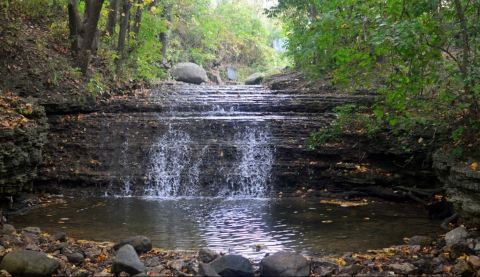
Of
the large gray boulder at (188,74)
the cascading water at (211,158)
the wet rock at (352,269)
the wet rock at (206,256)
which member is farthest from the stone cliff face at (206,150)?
the large gray boulder at (188,74)

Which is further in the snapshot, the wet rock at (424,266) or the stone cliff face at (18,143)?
the stone cliff face at (18,143)

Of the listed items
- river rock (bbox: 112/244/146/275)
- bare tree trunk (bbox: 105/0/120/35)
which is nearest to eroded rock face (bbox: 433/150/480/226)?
river rock (bbox: 112/244/146/275)

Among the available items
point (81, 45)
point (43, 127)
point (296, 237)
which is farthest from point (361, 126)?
point (81, 45)

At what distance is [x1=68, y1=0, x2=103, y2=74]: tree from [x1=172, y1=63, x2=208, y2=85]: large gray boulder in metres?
15.5

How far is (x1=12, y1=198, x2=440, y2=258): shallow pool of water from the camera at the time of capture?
7141 mm

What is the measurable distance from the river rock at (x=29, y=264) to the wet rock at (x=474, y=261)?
4.84 meters

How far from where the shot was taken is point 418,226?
26.9ft

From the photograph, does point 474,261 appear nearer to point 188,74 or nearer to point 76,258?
point 76,258

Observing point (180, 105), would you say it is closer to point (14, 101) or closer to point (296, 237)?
point (14, 101)

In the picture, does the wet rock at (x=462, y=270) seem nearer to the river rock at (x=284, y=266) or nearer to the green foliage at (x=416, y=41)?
the river rock at (x=284, y=266)

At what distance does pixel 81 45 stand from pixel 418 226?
11180mm

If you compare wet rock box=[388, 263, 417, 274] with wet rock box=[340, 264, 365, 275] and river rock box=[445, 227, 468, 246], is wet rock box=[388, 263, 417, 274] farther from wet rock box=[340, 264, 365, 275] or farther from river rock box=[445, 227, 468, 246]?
river rock box=[445, 227, 468, 246]

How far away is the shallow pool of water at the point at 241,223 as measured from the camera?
23.4ft

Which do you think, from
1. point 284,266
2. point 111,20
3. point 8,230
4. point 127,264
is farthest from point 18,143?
point 111,20
